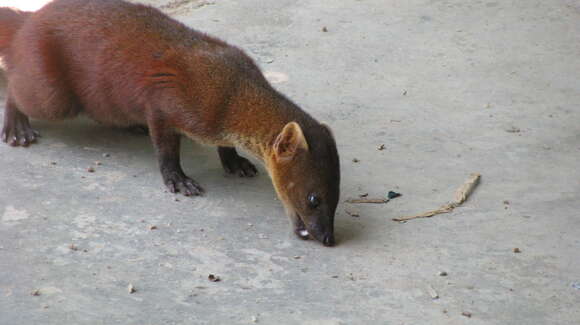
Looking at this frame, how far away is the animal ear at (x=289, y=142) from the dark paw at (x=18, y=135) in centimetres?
235

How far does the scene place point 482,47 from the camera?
29.1 ft

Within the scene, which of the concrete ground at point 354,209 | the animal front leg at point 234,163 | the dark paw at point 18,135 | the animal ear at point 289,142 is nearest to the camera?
the concrete ground at point 354,209

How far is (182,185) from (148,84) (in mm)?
822

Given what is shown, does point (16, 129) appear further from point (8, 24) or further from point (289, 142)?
point (289, 142)

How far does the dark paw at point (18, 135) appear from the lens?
21.8 ft

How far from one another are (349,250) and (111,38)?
8.45 ft

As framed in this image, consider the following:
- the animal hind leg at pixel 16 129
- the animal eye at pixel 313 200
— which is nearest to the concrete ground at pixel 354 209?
the animal hind leg at pixel 16 129

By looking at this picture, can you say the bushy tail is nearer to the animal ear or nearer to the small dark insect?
the animal ear

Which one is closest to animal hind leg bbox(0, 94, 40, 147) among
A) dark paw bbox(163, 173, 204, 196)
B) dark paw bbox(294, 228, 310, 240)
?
dark paw bbox(163, 173, 204, 196)

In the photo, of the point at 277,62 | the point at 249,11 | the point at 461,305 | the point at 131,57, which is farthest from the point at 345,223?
the point at 249,11

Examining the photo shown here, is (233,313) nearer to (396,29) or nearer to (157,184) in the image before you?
(157,184)

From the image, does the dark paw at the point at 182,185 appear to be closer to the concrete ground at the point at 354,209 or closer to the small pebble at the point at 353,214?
the concrete ground at the point at 354,209

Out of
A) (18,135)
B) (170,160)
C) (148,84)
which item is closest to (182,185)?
(170,160)

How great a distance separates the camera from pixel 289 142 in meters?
5.54
